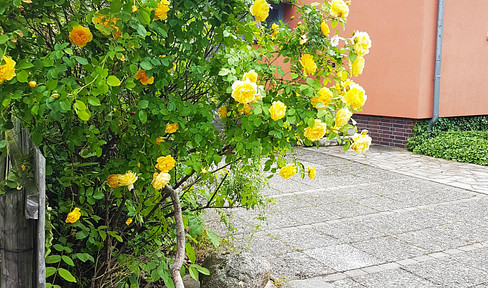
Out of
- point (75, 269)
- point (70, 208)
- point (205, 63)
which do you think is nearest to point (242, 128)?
point (205, 63)

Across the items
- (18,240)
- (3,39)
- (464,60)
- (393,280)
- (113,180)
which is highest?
(464,60)

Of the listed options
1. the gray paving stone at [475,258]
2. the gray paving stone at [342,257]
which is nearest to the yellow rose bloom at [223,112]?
the gray paving stone at [342,257]

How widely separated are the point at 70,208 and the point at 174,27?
1027 millimetres

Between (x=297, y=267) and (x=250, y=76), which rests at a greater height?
(x=250, y=76)

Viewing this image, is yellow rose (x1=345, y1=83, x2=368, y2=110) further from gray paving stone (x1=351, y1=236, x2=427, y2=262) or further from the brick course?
the brick course

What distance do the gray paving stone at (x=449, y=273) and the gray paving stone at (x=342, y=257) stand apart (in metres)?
0.34

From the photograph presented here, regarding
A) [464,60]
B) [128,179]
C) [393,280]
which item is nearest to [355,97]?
[128,179]

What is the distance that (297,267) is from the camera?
3.92 meters

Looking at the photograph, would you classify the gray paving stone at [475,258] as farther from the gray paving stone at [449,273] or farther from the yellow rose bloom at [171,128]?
the yellow rose bloom at [171,128]

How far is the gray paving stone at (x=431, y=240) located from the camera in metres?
4.51

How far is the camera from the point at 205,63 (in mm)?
2406

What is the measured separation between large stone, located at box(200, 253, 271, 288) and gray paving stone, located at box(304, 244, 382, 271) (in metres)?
0.90

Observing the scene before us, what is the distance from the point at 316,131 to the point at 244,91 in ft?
1.26

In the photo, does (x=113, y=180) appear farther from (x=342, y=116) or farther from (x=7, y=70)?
(x=342, y=116)
